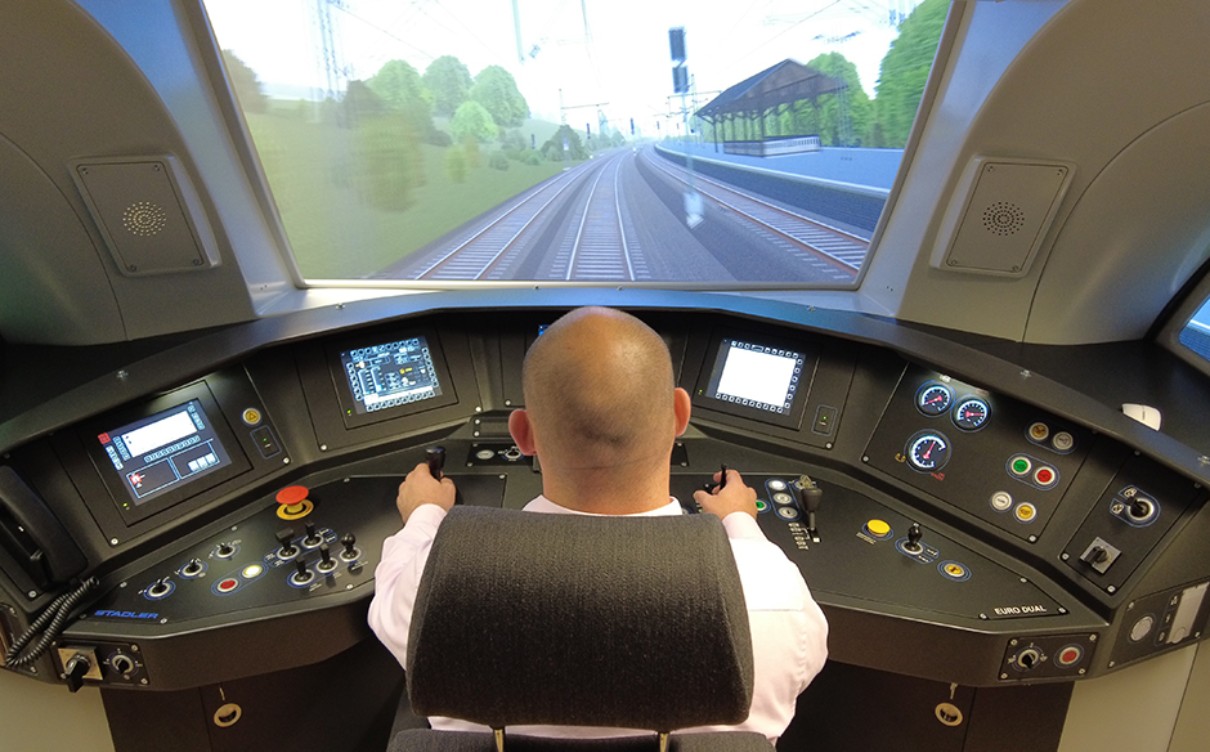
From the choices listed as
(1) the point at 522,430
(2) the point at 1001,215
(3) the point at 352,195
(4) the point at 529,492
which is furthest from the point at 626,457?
(3) the point at 352,195

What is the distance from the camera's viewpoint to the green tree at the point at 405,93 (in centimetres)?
221

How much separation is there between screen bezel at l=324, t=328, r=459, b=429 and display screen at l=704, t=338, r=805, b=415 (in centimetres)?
79

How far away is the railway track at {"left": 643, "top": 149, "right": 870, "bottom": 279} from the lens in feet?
8.07

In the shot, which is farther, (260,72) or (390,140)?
(390,140)

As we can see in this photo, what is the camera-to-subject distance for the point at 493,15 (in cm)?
211

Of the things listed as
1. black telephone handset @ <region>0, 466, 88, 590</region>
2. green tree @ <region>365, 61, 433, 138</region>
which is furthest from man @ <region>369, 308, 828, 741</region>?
green tree @ <region>365, 61, 433, 138</region>

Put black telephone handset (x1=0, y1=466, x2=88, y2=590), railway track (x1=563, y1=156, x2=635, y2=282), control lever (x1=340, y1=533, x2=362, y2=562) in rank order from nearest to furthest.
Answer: black telephone handset (x1=0, y1=466, x2=88, y2=590) < control lever (x1=340, y1=533, x2=362, y2=562) < railway track (x1=563, y1=156, x2=635, y2=282)

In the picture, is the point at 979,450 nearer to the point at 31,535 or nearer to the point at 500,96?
the point at 500,96

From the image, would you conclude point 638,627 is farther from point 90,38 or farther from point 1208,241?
point 1208,241

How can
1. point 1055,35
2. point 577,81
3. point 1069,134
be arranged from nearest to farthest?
point 1055,35 < point 1069,134 < point 577,81

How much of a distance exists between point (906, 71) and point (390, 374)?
5.62 ft

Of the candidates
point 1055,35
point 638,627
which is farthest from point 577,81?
point 638,627

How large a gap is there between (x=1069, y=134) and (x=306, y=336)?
1.97 meters

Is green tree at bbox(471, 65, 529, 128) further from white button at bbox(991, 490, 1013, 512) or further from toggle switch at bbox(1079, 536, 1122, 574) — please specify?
toggle switch at bbox(1079, 536, 1122, 574)
